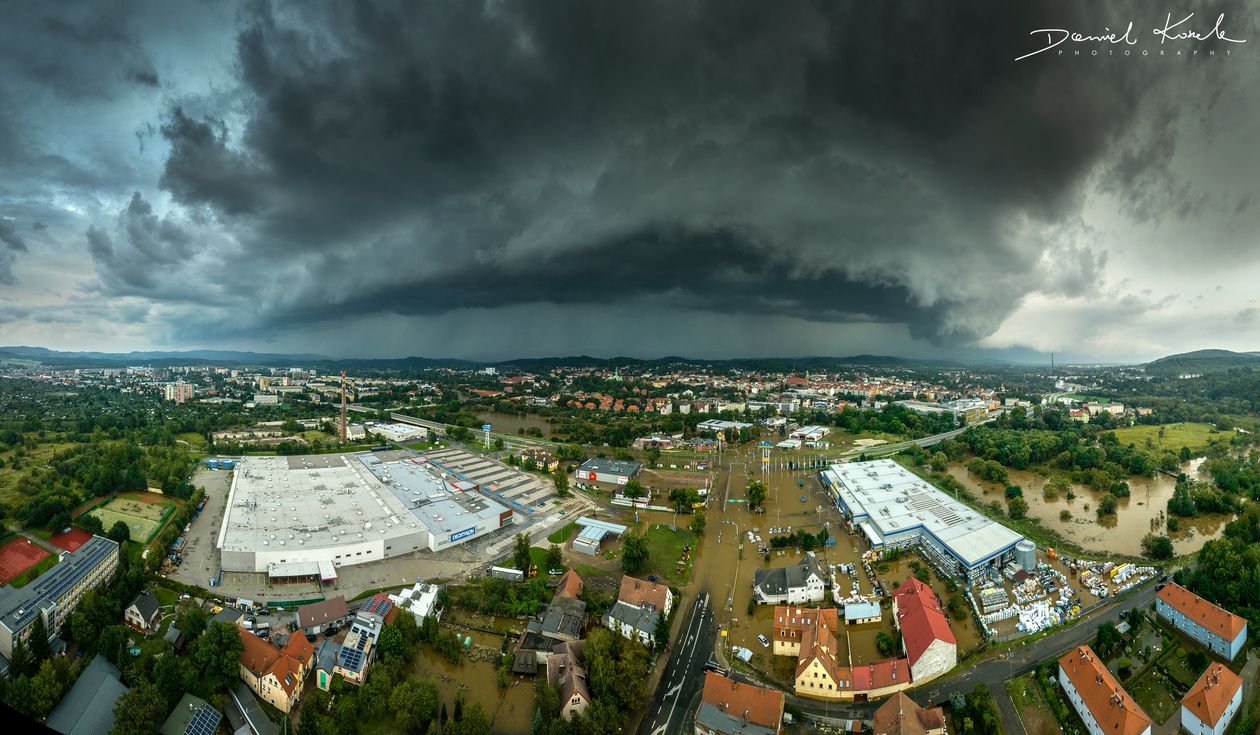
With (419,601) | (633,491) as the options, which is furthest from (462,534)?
(633,491)

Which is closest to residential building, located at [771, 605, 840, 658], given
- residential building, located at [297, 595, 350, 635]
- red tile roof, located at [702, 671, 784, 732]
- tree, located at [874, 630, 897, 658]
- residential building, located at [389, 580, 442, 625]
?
tree, located at [874, 630, 897, 658]

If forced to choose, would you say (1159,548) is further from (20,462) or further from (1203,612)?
(20,462)

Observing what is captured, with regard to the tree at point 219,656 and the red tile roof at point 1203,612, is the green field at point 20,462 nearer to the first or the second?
the tree at point 219,656

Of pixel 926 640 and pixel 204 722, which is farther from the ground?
pixel 926 640

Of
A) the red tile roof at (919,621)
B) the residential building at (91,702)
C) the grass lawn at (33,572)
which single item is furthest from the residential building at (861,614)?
the grass lawn at (33,572)

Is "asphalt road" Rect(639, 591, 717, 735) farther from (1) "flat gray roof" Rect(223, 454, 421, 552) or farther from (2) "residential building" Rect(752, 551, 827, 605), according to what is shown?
(1) "flat gray roof" Rect(223, 454, 421, 552)

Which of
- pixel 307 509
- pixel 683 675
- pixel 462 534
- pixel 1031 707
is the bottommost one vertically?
pixel 683 675

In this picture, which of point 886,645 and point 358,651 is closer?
point 358,651
